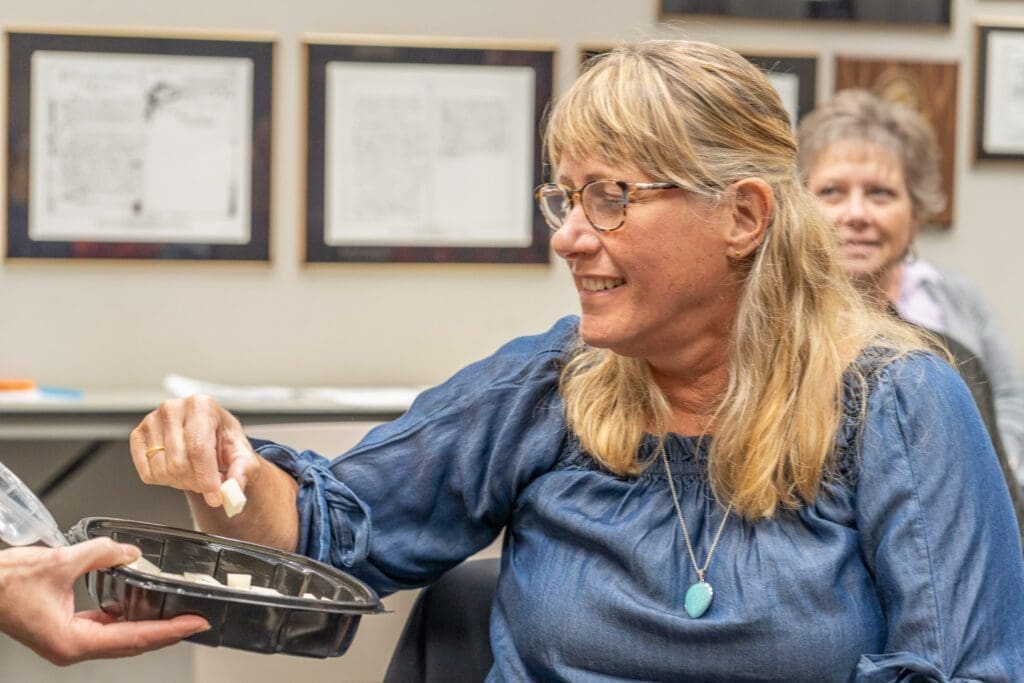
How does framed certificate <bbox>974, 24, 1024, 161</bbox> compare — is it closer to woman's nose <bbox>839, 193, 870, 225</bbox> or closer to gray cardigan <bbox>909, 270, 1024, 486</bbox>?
gray cardigan <bbox>909, 270, 1024, 486</bbox>

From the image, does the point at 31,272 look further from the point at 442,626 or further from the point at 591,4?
the point at 442,626

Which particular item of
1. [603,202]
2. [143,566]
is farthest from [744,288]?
[143,566]

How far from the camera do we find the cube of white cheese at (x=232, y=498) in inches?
52.8

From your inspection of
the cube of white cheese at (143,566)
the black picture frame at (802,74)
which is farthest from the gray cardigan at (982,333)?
the cube of white cheese at (143,566)

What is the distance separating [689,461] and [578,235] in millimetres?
308

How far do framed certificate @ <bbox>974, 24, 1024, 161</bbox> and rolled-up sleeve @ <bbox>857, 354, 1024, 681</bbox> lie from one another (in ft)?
7.55

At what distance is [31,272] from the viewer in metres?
3.19

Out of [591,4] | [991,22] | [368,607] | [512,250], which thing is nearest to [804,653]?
[368,607]

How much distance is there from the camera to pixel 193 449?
1410 mm

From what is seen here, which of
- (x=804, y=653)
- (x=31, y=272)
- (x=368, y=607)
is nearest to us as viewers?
(x=368, y=607)

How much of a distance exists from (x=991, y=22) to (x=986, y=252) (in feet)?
2.09

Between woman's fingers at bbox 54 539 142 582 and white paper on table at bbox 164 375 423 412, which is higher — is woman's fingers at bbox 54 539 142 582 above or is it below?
above

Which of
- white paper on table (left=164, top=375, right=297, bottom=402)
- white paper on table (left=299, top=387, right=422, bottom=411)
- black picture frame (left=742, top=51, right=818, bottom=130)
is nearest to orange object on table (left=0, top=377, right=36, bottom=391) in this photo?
white paper on table (left=164, top=375, right=297, bottom=402)

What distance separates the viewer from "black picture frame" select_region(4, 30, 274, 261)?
10.4 feet
